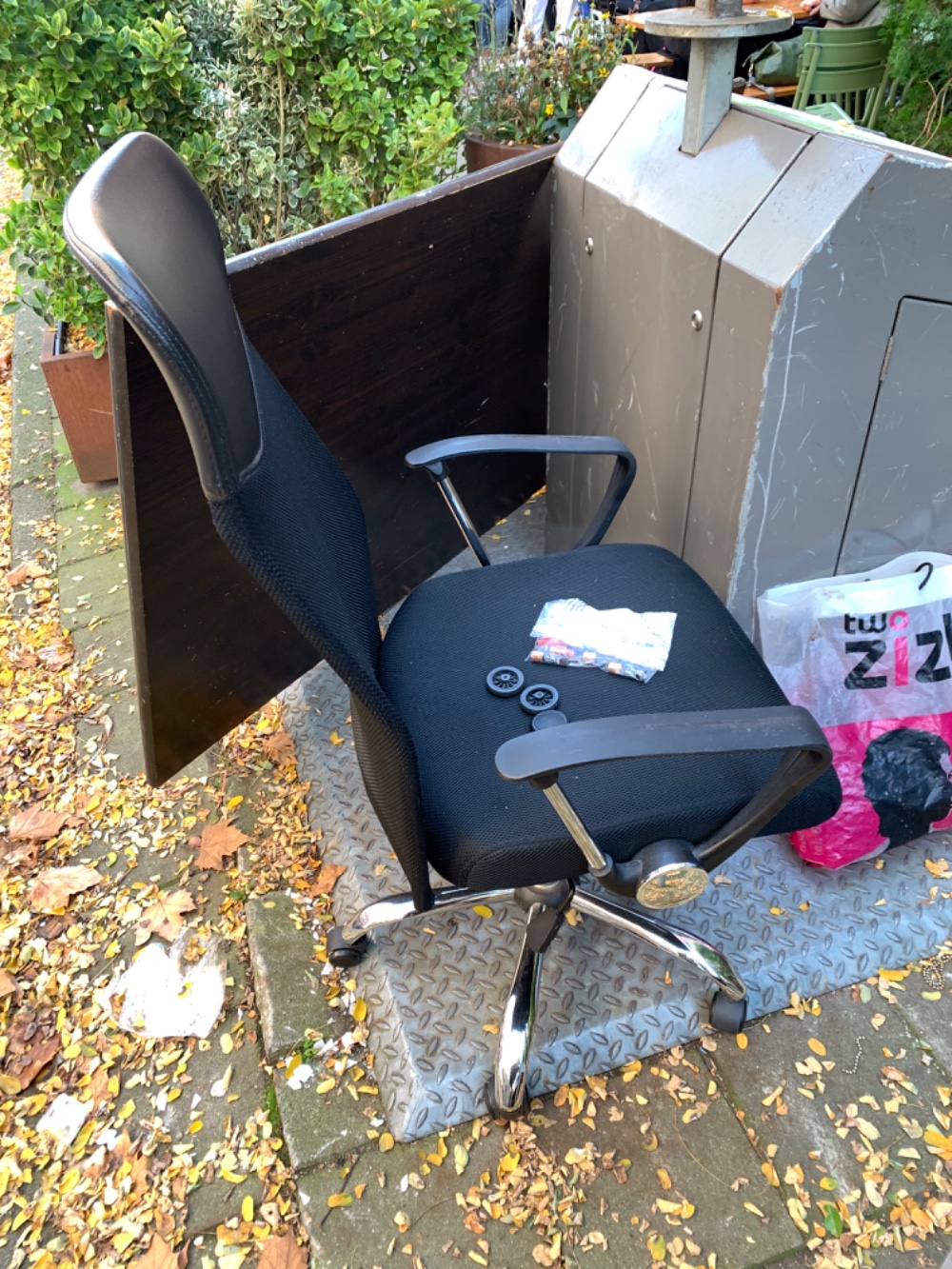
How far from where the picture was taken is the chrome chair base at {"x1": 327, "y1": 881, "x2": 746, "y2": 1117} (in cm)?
155

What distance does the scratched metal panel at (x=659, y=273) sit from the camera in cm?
164

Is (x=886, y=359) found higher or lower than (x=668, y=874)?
higher

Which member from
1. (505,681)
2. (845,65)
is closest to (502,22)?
(845,65)

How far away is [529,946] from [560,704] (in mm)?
474

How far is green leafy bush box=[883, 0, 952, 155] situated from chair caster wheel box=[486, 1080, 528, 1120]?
12.5 ft

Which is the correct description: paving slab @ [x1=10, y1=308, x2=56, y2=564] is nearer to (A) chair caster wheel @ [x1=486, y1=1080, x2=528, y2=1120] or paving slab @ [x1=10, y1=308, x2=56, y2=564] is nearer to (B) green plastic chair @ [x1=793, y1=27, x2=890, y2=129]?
(A) chair caster wheel @ [x1=486, y1=1080, x2=528, y2=1120]

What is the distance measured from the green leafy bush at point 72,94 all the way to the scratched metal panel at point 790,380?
1.96 m

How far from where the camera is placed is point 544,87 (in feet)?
10.5

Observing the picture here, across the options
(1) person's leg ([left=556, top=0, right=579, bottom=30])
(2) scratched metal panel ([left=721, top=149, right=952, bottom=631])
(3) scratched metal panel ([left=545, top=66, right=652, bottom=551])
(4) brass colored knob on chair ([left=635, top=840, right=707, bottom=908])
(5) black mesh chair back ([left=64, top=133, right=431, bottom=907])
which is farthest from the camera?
(1) person's leg ([left=556, top=0, right=579, bottom=30])

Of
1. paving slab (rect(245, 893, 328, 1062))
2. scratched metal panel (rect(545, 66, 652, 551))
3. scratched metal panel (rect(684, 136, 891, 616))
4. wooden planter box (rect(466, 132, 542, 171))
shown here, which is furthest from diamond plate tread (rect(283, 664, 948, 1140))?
wooden planter box (rect(466, 132, 542, 171))

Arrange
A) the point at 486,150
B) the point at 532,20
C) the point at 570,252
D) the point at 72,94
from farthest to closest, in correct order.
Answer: the point at 532,20 < the point at 486,150 < the point at 72,94 < the point at 570,252

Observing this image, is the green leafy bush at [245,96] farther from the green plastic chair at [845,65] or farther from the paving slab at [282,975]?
the green plastic chair at [845,65]

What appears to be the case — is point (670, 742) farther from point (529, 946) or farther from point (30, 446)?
point (30, 446)

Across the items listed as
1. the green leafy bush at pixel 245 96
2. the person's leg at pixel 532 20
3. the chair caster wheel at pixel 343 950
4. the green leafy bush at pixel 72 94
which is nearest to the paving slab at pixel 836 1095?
the chair caster wheel at pixel 343 950
